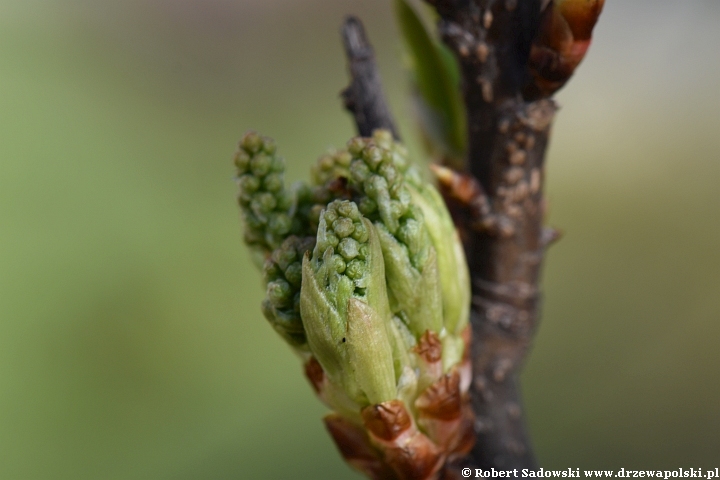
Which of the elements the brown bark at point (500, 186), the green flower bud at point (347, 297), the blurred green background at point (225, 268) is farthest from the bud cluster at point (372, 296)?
the blurred green background at point (225, 268)

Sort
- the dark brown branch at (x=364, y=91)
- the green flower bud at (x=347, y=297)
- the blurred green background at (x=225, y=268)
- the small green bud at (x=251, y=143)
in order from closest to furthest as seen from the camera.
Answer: the green flower bud at (x=347, y=297) < the small green bud at (x=251, y=143) < the dark brown branch at (x=364, y=91) < the blurred green background at (x=225, y=268)

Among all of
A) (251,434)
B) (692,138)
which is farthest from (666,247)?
(251,434)

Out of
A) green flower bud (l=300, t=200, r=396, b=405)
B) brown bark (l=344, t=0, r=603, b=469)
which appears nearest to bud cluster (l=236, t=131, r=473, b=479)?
green flower bud (l=300, t=200, r=396, b=405)

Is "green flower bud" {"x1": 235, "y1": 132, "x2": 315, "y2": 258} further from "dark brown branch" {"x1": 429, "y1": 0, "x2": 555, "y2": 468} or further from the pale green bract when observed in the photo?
"dark brown branch" {"x1": 429, "y1": 0, "x2": 555, "y2": 468}

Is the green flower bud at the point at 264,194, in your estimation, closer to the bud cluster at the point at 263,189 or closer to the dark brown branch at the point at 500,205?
the bud cluster at the point at 263,189

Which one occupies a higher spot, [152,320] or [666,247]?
[152,320]

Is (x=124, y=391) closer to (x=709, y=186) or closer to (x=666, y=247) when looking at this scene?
(x=666, y=247)
